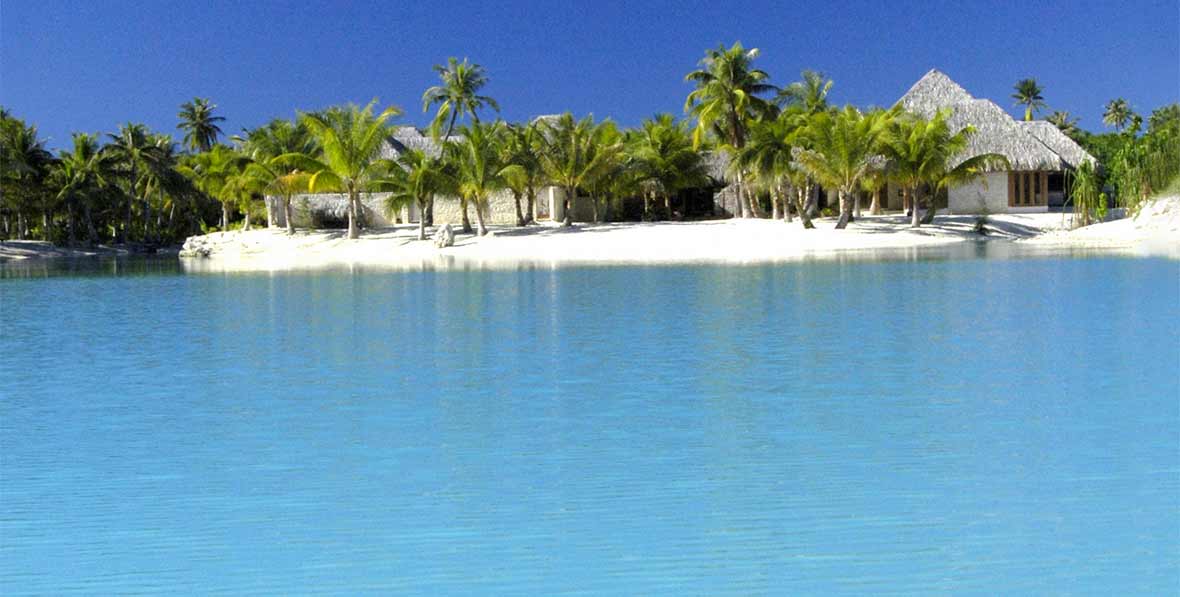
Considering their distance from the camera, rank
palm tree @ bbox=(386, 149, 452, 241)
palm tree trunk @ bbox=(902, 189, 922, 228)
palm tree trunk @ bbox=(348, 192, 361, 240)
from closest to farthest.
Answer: palm tree trunk @ bbox=(902, 189, 922, 228)
palm tree @ bbox=(386, 149, 452, 241)
palm tree trunk @ bbox=(348, 192, 361, 240)

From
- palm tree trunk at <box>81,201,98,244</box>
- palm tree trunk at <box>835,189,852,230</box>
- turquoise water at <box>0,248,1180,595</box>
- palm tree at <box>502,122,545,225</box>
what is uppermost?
palm tree at <box>502,122,545,225</box>

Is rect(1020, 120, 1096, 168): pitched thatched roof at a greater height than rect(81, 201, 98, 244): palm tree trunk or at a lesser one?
greater

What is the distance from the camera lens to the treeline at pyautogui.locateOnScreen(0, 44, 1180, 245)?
32.6 m

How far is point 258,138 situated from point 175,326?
29237 millimetres

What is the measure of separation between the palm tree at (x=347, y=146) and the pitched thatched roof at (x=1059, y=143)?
80.4 feet

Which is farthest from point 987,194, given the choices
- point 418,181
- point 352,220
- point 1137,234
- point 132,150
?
point 132,150

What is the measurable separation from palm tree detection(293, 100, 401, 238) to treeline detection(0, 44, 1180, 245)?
0.16ft

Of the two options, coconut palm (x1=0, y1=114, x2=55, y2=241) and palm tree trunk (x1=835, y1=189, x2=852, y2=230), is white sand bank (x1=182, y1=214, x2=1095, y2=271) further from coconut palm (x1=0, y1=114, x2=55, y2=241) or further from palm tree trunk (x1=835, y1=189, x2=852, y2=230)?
coconut palm (x1=0, y1=114, x2=55, y2=241)

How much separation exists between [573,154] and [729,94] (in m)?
5.63

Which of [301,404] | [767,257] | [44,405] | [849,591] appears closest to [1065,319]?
[301,404]

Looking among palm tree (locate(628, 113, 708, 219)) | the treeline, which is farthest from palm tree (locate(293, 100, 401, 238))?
palm tree (locate(628, 113, 708, 219))

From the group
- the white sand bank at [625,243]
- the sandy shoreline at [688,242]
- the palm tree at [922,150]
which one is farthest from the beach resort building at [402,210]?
the palm tree at [922,150]

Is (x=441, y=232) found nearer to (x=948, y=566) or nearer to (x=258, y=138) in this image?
(x=258, y=138)

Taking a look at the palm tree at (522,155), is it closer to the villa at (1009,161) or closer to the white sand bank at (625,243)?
the white sand bank at (625,243)
